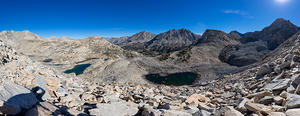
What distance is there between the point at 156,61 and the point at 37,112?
150ft

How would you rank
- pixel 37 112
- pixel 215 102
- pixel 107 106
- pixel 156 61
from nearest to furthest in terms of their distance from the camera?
pixel 37 112 < pixel 107 106 < pixel 215 102 < pixel 156 61

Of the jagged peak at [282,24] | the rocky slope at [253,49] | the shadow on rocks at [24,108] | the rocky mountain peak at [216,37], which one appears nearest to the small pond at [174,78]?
the rocky slope at [253,49]

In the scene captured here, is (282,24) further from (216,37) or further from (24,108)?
(24,108)

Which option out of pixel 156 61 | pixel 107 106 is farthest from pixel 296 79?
pixel 156 61

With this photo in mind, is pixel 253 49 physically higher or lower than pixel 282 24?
lower

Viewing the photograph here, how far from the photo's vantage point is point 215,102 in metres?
6.93

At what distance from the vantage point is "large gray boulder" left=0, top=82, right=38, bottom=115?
377cm

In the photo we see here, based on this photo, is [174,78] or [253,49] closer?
[174,78]

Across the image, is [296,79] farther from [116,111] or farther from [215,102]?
[116,111]

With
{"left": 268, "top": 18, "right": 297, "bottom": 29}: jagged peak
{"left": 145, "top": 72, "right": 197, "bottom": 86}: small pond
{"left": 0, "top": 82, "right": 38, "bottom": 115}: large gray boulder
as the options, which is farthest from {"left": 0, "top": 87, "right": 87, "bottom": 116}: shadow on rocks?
{"left": 268, "top": 18, "right": 297, "bottom": 29}: jagged peak

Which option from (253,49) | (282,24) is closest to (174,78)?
(253,49)

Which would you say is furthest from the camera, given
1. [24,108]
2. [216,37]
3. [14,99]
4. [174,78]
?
[216,37]

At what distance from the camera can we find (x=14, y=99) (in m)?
4.28

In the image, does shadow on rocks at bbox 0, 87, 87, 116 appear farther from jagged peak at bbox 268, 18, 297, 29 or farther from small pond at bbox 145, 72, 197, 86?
jagged peak at bbox 268, 18, 297, 29
